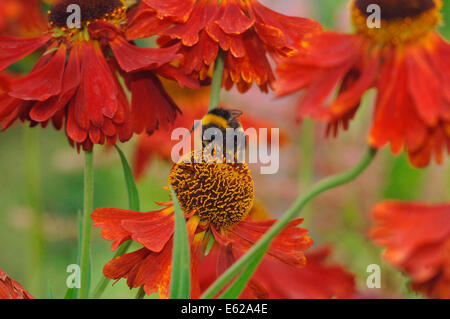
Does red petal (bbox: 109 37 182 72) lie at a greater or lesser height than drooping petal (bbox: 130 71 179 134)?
greater

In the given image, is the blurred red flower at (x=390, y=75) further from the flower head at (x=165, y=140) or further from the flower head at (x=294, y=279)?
the flower head at (x=165, y=140)

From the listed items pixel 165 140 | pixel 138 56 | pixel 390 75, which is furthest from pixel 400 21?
pixel 165 140

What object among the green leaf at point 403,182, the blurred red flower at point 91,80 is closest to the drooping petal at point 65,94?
the blurred red flower at point 91,80

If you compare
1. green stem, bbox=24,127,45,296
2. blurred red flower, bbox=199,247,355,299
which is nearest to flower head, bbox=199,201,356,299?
blurred red flower, bbox=199,247,355,299

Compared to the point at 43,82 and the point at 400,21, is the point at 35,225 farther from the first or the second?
the point at 400,21

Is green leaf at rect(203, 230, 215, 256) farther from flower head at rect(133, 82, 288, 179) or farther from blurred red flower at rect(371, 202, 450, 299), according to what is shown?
flower head at rect(133, 82, 288, 179)
